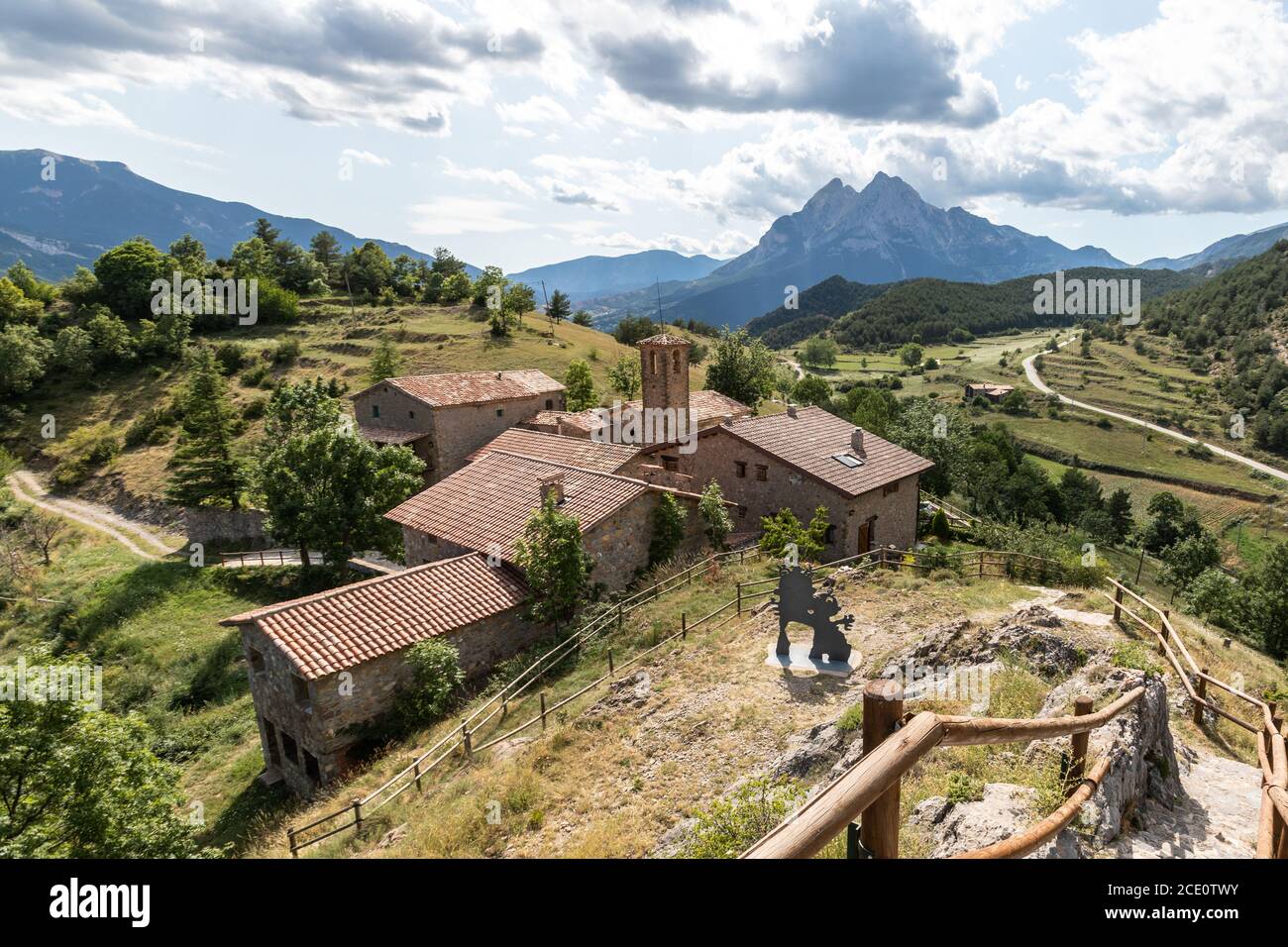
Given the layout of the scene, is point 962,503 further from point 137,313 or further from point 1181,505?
point 137,313

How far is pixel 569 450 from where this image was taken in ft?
99.7

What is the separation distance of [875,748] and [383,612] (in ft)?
57.8

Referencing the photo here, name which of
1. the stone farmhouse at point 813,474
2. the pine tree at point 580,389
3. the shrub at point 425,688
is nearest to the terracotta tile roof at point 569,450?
the stone farmhouse at point 813,474

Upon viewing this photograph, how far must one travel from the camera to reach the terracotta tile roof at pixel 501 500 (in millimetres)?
23250

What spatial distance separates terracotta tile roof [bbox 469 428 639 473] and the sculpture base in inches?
523

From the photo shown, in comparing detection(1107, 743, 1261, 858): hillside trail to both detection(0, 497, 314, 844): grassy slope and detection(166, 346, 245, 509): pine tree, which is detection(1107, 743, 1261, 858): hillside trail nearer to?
detection(0, 497, 314, 844): grassy slope

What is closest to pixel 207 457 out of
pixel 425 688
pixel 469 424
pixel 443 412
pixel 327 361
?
pixel 443 412

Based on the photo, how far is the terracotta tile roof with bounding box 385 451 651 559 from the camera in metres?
23.2

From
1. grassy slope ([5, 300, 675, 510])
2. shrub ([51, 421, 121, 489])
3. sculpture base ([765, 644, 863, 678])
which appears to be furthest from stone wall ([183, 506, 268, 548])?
sculpture base ([765, 644, 863, 678])

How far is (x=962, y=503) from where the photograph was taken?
2160 inches

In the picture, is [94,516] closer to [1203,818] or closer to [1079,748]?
[1079,748]

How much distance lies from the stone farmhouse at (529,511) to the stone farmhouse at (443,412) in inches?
455

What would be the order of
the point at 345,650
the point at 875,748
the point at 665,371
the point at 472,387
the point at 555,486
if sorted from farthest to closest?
the point at 472,387, the point at 665,371, the point at 555,486, the point at 345,650, the point at 875,748
